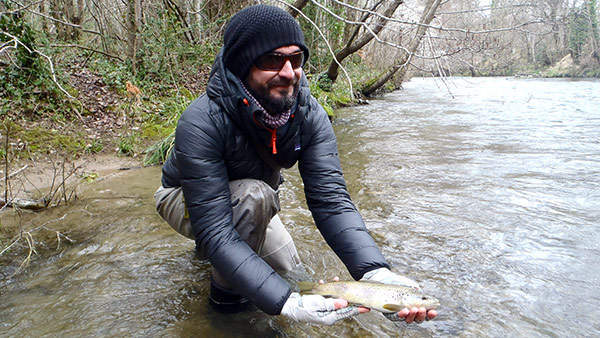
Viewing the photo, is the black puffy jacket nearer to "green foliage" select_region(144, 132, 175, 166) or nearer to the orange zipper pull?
the orange zipper pull

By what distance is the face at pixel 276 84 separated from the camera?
1.85 m

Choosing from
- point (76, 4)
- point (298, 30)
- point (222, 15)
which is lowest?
point (298, 30)

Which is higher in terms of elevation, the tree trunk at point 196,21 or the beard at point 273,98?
the tree trunk at point 196,21

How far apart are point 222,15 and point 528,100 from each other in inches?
417

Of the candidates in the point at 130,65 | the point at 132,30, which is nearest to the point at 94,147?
the point at 130,65

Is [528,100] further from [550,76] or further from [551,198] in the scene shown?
[550,76]

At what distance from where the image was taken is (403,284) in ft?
5.64

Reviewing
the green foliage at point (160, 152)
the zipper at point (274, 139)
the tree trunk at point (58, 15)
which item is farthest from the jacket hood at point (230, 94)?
the tree trunk at point (58, 15)

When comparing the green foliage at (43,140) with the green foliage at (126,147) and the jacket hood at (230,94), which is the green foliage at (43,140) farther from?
the jacket hood at (230,94)

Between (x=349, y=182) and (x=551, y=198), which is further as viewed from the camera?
(x=349, y=182)

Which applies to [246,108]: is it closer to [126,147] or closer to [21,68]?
[126,147]

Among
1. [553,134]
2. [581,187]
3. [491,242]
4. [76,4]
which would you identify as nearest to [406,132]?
[553,134]

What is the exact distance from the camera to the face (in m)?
1.85

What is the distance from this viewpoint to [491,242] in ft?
10.2
